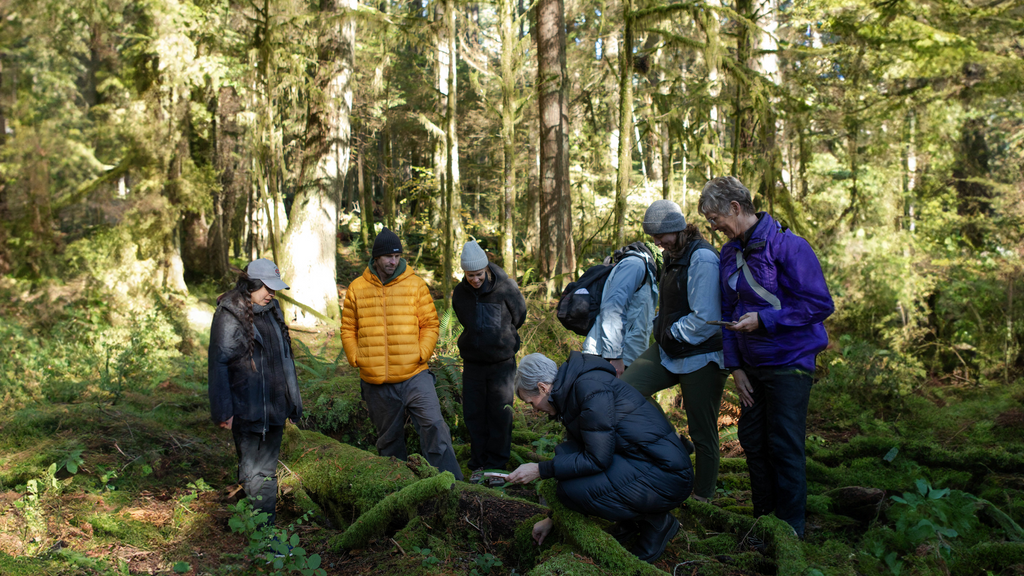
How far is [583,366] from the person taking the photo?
351 centimetres

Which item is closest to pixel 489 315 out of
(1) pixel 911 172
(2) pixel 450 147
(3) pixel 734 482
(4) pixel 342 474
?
(4) pixel 342 474

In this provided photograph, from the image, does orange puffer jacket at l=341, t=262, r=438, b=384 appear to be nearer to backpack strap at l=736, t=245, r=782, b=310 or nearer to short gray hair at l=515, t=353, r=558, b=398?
short gray hair at l=515, t=353, r=558, b=398

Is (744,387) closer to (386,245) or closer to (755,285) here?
(755,285)

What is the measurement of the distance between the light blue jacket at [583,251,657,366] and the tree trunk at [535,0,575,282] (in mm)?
6251

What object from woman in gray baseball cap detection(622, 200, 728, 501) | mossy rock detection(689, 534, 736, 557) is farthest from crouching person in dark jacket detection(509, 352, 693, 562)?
woman in gray baseball cap detection(622, 200, 728, 501)

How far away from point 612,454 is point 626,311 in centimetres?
157

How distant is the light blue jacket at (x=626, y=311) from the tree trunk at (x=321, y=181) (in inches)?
362

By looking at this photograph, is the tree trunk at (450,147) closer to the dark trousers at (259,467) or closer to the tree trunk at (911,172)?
the dark trousers at (259,467)

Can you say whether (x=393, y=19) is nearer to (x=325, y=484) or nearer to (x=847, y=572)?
(x=325, y=484)

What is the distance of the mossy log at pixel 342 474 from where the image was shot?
14.6ft

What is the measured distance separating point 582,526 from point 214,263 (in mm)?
15723

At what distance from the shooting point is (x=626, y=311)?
4738 mm

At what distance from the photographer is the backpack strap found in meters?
3.85

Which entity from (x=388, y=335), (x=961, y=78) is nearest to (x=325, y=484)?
(x=388, y=335)
